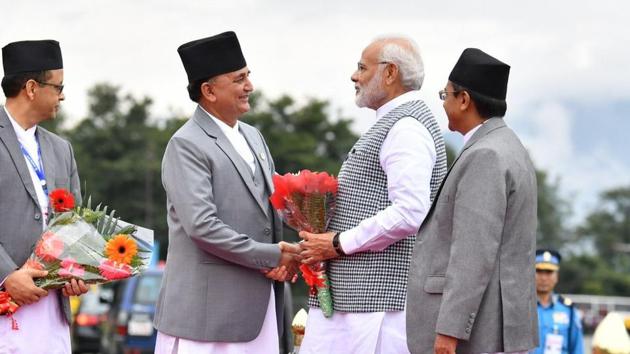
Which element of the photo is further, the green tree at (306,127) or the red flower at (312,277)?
the green tree at (306,127)

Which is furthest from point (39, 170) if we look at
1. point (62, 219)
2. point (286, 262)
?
point (286, 262)

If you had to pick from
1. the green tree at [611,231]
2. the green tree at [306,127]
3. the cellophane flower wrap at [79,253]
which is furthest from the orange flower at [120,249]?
the green tree at [611,231]

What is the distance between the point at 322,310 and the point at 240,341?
0.43 meters

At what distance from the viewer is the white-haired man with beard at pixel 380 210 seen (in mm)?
5434

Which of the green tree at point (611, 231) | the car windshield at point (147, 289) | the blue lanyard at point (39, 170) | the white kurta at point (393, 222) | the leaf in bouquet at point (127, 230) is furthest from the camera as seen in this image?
the green tree at point (611, 231)

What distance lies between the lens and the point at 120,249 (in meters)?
5.51

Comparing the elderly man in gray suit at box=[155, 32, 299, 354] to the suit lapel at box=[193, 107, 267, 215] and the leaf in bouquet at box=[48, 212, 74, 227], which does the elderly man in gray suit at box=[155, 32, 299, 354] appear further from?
the leaf in bouquet at box=[48, 212, 74, 227]

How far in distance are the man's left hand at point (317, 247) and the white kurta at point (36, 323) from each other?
1247 mm

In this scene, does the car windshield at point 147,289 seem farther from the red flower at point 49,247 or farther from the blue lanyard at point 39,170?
the red flower at point 49,247

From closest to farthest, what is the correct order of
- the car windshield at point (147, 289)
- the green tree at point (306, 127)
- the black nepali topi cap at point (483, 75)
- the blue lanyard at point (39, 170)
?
the black nepali topi cap at point (483, 75), the blue lanyard at point (39, 170), the car windshield at point (147, 289), the green tree at point (306, 127)

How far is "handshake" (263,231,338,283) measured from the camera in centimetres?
557

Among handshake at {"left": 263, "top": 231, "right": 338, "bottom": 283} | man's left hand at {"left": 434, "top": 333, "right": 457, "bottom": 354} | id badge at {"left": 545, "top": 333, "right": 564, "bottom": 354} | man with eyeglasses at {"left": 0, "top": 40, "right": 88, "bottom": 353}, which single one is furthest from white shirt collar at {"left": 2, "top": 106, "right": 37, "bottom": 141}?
id badge at {"left": 545, "top": 333, "right": 564, "bottom": 354}

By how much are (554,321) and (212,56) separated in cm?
488

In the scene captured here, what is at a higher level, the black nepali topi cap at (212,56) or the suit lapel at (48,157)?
the black nepali topi cap at (212,56)
